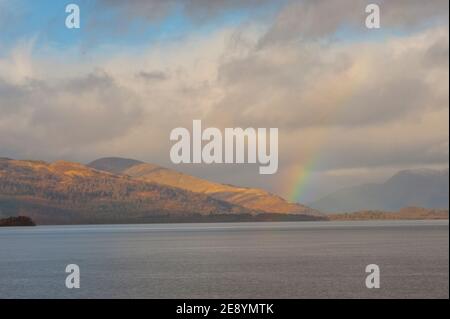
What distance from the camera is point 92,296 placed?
8962 centimetres

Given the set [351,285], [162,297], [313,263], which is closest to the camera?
[162,297]

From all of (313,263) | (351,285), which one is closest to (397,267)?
(313,263)

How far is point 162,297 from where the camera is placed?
85750 millimetres

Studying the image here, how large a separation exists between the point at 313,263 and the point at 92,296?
190ft
